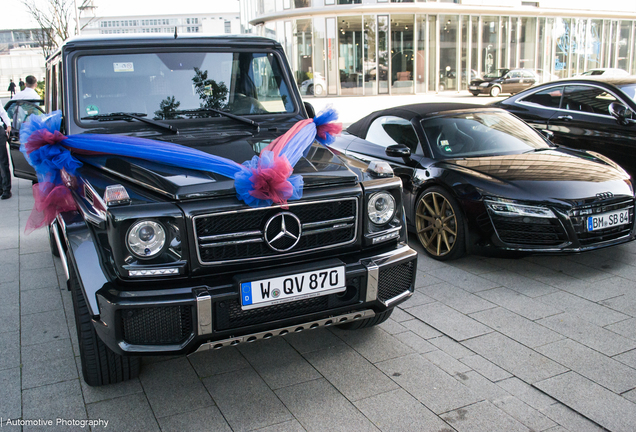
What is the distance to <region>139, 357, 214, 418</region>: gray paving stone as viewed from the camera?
3029 mm

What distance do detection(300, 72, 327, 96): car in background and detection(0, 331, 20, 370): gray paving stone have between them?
95.9ft

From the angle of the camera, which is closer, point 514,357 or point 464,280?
point 514,357

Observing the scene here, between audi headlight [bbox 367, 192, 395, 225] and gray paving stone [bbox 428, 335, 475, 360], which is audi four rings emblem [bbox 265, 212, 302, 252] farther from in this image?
gray paving stone [bbox 428, 335, 475, 360]

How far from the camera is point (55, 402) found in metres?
3.05

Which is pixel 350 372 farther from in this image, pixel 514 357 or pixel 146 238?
pixel 146 238

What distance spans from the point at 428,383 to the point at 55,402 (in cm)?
212

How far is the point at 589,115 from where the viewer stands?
7465 millimetres

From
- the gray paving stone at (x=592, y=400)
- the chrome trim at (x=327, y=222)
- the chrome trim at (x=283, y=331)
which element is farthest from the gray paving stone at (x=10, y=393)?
the gray paving stone at (x=592, y=400)

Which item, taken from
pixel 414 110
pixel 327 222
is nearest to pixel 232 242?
pixel 327 222

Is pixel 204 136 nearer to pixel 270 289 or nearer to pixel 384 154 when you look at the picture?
pixel 270 289

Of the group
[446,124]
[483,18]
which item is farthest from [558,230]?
[483,18]

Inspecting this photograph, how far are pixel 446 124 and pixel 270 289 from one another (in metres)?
3.71

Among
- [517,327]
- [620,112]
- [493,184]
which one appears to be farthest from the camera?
[620,112]

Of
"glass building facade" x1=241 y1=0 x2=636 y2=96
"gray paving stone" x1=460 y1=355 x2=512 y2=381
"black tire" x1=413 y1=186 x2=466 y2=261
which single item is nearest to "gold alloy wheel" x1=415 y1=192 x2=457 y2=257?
"black tire" x1=413 y1=186 x2=466 y2=261
